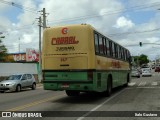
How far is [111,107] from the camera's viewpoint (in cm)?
1478

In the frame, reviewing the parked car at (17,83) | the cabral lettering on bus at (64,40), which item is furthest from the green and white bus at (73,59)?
the parked car at (17,83)

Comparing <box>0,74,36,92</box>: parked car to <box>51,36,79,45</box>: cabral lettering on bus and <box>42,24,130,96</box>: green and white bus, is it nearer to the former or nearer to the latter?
<box>42,24,130,96</box>: green and white bus

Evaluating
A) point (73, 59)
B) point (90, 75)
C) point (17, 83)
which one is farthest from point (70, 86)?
point (17, 83)

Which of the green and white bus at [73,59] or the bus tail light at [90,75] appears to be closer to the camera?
the bus tail light at [90,75]

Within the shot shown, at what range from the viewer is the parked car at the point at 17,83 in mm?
27031

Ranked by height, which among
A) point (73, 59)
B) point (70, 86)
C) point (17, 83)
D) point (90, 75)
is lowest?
point (17, 83)

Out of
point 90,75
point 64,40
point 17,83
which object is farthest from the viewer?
point 17,83

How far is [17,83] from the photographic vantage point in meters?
27.6

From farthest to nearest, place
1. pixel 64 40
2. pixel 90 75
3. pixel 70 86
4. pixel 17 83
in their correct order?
pixel 17 83 → pixel 64 40 → pixel 70 86 → pixel 90 75

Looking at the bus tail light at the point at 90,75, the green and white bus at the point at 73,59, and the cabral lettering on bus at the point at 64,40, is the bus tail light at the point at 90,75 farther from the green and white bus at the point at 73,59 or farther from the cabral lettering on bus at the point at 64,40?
the cabral lettering on bus at the point at 64,40

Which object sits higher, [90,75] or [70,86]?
[90,75]

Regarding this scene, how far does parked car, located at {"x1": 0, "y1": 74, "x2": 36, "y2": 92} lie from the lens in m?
27.0

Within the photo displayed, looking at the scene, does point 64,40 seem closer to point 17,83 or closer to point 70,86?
point 70,86

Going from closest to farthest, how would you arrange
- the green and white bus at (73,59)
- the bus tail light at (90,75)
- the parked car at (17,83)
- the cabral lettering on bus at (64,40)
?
the bus tail light at (90,75), the green and white bus at (73,59), the cabral lettering on bus at (64,40), the parked car at (17,83)
